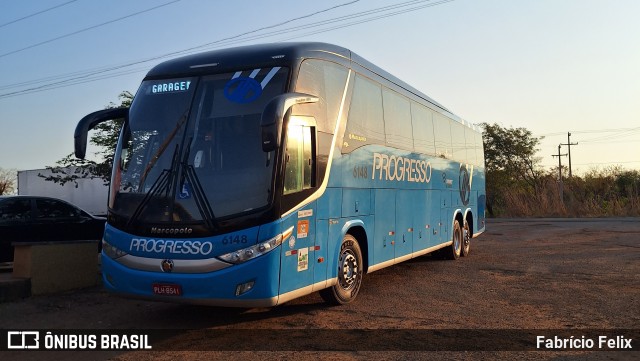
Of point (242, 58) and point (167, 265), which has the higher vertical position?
point (242, 58)

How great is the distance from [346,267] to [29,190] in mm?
36868

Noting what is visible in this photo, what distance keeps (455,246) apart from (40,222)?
9.47 metres

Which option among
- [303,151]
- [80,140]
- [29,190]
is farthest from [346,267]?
[29,190]

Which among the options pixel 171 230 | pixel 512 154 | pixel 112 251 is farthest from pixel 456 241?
pixel 512 154

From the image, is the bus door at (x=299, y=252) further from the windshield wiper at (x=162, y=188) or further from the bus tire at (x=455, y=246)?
the bus tire at (x=455, y=246)

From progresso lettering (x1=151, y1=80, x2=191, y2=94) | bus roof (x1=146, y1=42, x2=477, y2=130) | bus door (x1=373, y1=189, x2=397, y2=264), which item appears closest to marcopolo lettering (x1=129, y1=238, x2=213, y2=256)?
progresso lettering (x1=151, y1=80, x2=191, y2=94)

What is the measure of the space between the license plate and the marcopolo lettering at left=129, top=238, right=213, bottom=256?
1.23 feet

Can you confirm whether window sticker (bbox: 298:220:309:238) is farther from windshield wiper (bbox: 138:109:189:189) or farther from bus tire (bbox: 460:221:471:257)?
bus tire (bbox: 460:221:471:257)

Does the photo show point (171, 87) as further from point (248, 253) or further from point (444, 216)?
point (444, 216)

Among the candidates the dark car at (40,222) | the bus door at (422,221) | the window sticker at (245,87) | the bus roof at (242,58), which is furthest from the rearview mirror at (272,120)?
the dark car at (40,222)

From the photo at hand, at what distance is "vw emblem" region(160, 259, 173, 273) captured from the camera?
6.39m

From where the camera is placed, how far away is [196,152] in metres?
6.64

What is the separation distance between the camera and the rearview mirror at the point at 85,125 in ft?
23.7

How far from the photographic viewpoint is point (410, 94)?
448 inches
